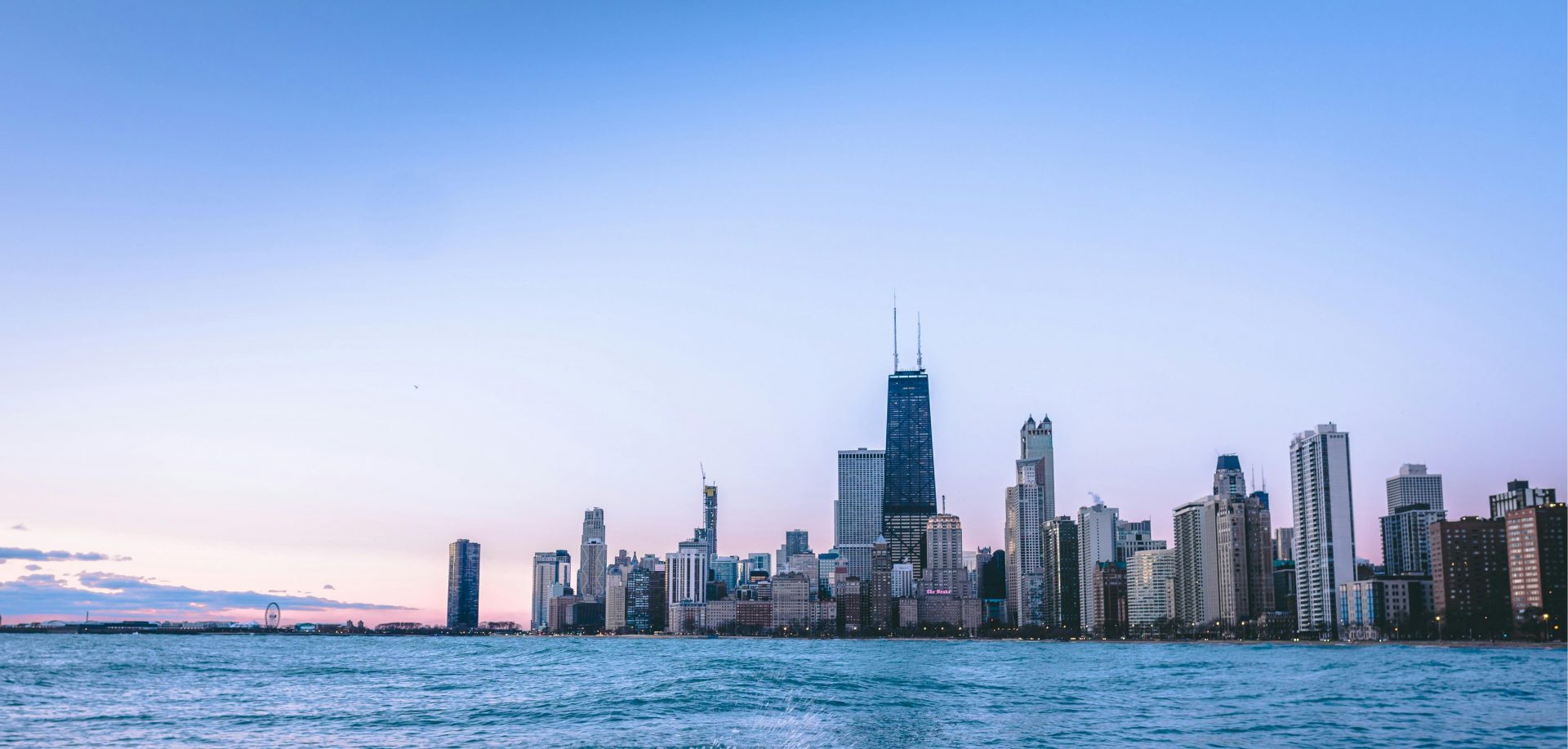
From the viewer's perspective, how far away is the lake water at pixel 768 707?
46.2 metres

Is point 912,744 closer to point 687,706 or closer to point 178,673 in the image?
point 687,706

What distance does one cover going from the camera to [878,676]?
303 feet

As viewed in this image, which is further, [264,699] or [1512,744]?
[264,699]

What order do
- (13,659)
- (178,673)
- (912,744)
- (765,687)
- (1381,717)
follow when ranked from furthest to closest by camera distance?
1. (13,659)
2. (178,673)
3. (765,687)
4. (1381,717)
5. (912,744)

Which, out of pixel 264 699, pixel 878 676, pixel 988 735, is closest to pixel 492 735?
pixel 988 735

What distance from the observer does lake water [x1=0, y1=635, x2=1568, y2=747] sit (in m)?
46.2

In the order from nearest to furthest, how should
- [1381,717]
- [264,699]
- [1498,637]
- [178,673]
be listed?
[1381,717], [264,699], [178,673], [1498,637]

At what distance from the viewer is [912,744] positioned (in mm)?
43844

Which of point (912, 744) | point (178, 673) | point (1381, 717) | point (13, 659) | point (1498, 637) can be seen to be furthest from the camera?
point (1498, 637)

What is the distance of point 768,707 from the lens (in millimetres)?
58750

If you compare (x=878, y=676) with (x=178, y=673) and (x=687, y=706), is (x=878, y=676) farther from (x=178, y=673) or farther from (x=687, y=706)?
(x=178, y=673)

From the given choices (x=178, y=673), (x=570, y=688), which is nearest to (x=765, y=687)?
(x=570, y=688)

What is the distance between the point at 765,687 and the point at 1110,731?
28.1m

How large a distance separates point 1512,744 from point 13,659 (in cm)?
12996
